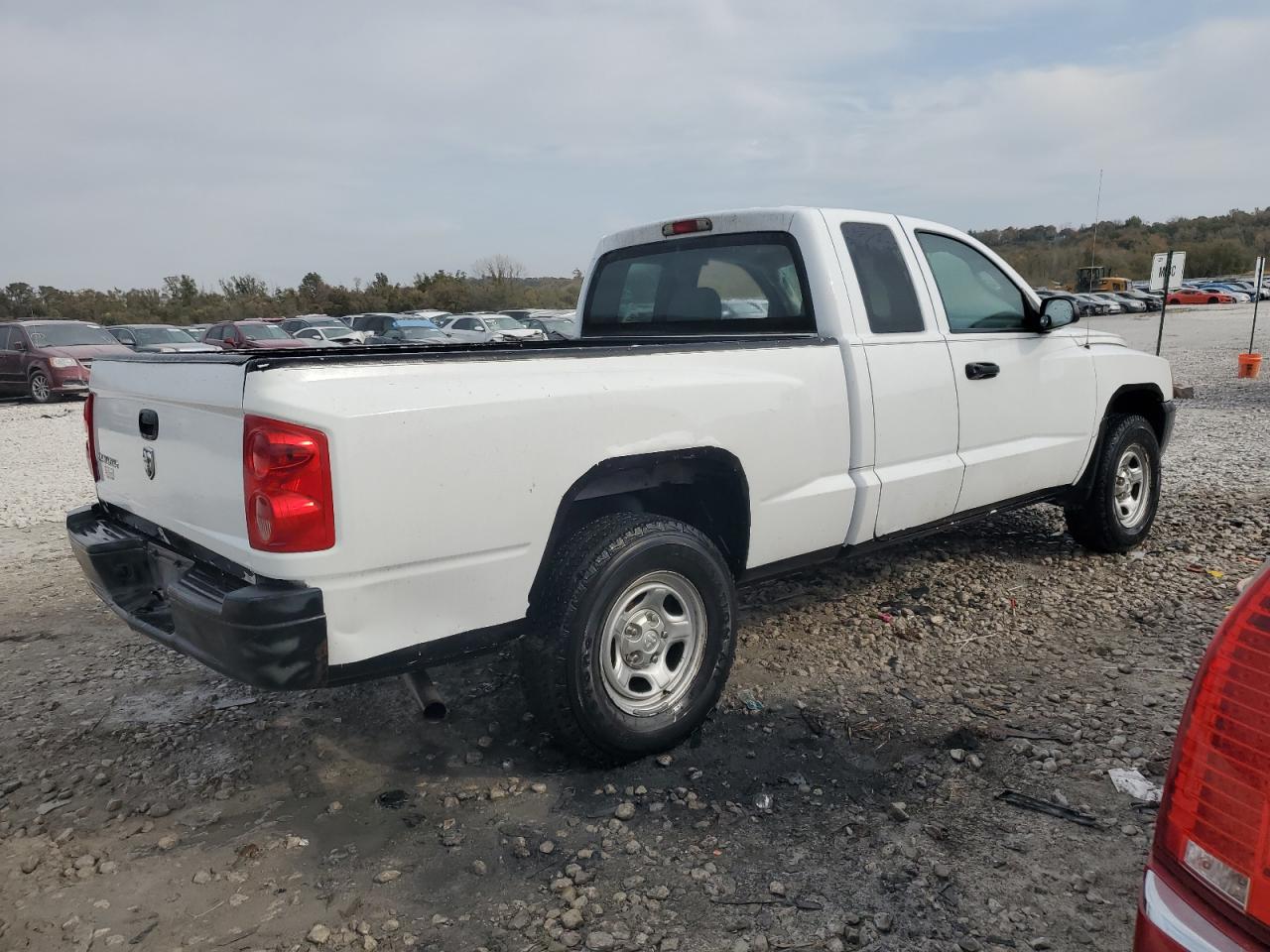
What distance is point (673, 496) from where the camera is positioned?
352 centimetres

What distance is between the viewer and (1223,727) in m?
1.30

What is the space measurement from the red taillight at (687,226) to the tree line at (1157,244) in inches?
78.7

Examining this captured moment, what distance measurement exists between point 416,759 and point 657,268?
2661 millimetres

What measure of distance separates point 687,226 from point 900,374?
1.28 metres

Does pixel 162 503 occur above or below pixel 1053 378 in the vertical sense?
below

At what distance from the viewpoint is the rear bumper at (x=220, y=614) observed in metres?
2.40

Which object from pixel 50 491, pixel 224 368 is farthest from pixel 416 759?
pixel 50 491

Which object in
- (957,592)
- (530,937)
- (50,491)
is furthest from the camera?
(50,491)

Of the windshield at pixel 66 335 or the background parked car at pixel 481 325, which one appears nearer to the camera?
the windshield at pixel 66 335

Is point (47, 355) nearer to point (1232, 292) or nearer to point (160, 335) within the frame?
point (160, 335)

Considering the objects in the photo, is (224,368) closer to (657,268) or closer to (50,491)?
(657,268)

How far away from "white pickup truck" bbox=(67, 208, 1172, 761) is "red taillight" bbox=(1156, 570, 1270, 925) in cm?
184

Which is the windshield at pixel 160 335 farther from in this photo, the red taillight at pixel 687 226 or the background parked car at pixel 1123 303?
the background parked car at pixel 1123 303

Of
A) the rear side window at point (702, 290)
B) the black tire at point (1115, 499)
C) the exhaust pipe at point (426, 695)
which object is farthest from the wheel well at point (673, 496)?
the black tire at point (1115, 499)
